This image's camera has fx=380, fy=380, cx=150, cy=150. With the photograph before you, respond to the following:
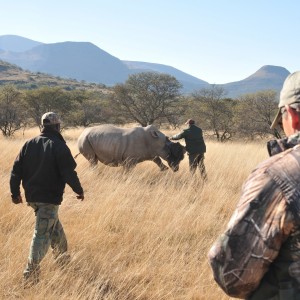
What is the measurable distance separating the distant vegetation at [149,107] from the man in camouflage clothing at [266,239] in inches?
955

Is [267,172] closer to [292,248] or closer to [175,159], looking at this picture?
[292,248]

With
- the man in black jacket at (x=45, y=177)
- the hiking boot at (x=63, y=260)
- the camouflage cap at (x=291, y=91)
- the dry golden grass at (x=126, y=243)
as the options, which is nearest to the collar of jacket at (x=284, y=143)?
the camouflage cap at (x=291, y=91)

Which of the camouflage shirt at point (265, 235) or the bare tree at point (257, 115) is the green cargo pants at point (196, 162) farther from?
the bare tree at point (257, 115)

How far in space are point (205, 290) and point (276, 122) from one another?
2.44 metres

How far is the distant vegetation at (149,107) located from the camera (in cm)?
2595

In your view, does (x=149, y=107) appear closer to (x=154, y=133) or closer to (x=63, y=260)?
(x=154, y=133)

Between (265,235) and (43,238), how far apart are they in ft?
10.2

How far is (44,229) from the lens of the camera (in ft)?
13.5

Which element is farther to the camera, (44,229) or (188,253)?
(188,253)

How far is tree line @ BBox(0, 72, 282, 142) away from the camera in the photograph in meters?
25.9

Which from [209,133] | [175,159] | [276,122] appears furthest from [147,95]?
[276,122]

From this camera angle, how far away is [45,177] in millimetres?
4141

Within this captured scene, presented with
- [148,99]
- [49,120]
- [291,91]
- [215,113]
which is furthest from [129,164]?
[148,99]

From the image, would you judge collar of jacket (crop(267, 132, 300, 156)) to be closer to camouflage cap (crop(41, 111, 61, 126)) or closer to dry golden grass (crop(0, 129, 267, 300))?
dry golden grass (crop(0, 129, 267, 300))
